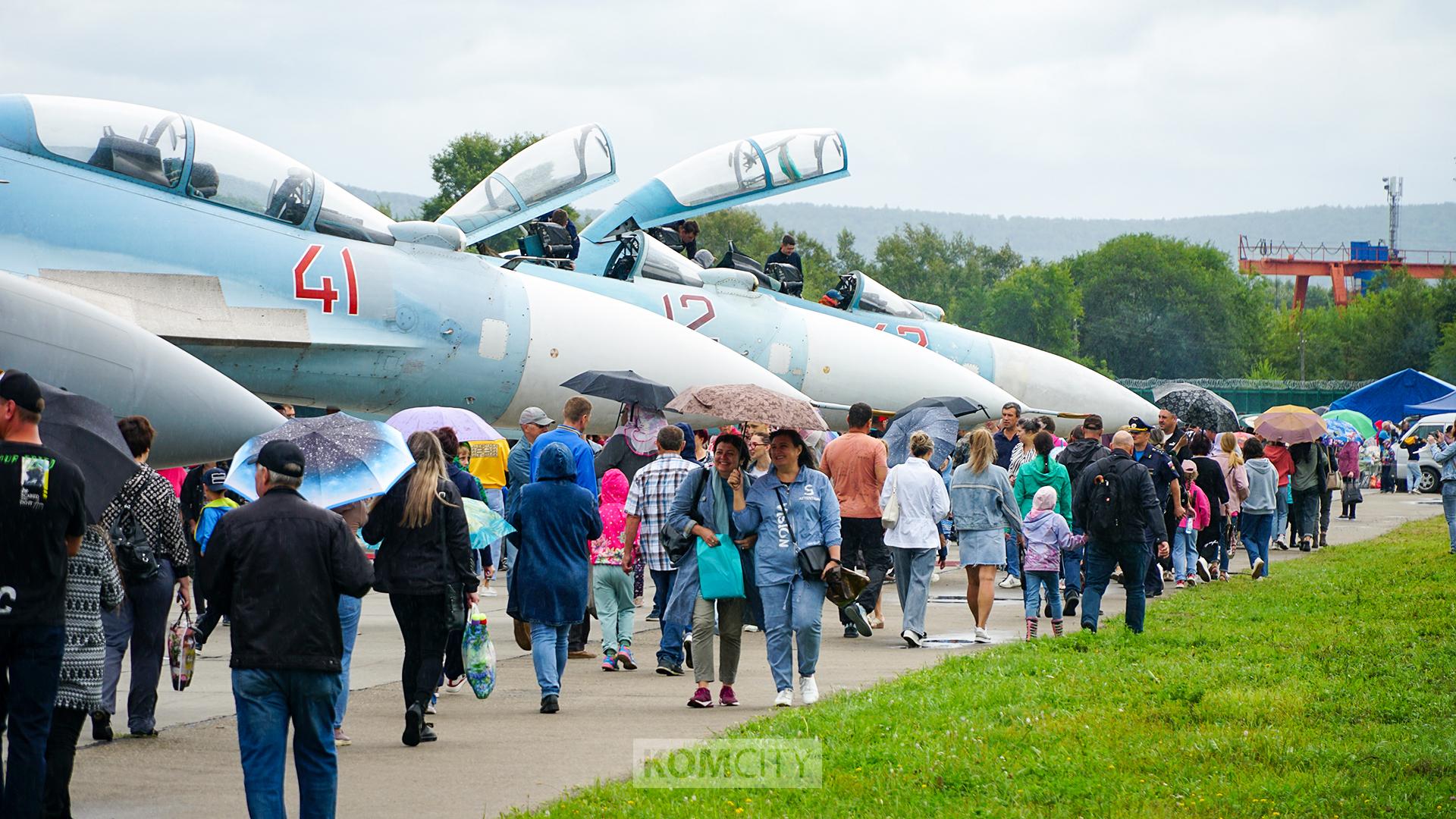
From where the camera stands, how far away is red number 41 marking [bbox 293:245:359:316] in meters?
12.8

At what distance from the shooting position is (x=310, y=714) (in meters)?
5.34

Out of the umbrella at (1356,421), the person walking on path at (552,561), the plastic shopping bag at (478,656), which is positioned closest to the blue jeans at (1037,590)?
the person walking on path at (552,561)

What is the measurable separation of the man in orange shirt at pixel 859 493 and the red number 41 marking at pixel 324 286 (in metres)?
4.69

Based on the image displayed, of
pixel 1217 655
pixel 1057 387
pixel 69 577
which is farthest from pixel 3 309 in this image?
pixel 1057 387

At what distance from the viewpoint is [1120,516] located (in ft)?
33.8

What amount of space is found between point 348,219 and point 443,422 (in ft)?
9.20

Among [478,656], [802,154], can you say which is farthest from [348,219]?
[802,154]

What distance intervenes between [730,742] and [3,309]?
426 cm

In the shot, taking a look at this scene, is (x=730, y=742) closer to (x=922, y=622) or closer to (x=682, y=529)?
(x=682, y=529)

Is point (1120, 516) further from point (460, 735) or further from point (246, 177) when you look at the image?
point (246, 177)

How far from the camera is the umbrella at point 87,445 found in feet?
19.4

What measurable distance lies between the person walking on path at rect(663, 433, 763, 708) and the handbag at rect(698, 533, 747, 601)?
0.04m

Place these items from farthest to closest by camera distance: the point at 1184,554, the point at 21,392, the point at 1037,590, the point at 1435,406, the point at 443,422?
the point at 1435,406
the point at 1184,554
the point at 443,422
the point at 1037,590
the point at 21,392

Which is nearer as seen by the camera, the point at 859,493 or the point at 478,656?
the point at 478,656
